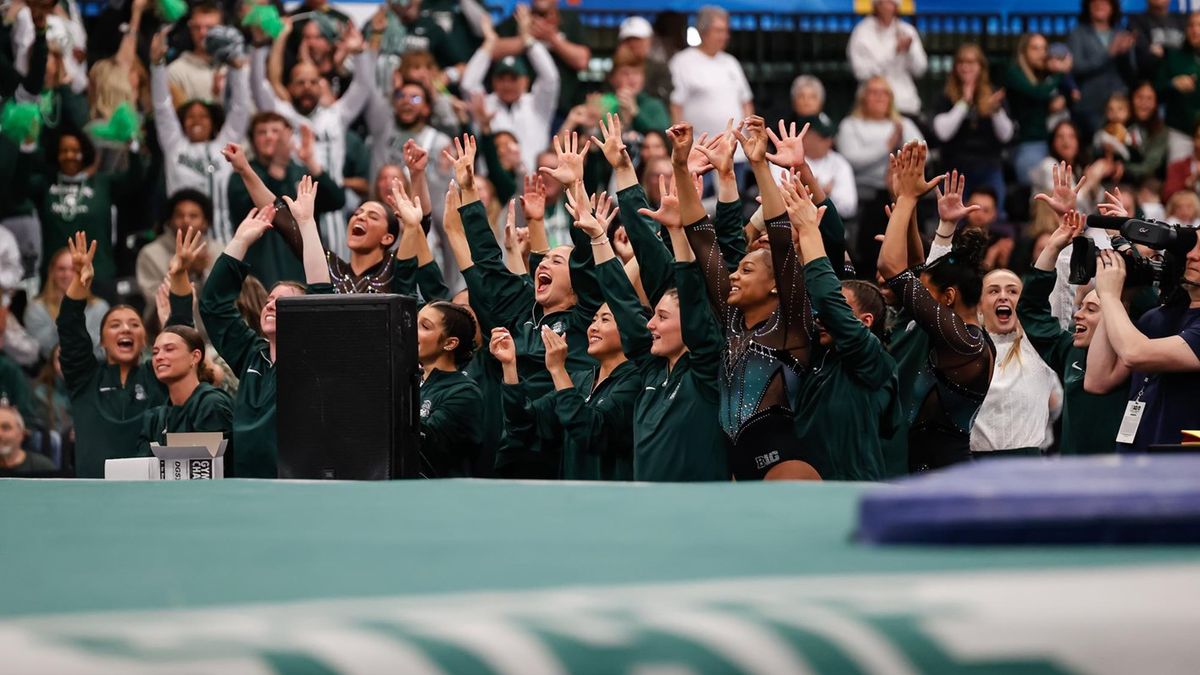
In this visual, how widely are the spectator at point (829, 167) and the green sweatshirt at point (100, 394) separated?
13.9 ft

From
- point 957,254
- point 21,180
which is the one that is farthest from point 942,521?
point 21,180

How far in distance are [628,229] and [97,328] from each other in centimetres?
424

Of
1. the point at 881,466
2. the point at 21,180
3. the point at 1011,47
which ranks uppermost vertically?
the point at 1011,47

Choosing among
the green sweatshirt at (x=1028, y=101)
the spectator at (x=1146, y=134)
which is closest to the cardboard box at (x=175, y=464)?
the green sweatshirt at (x=1028, y=101)

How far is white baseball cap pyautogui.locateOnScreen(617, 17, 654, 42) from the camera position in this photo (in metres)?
10.8

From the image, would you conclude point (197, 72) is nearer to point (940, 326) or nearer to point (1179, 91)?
point (940, 326)

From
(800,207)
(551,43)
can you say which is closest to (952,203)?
(800,207)

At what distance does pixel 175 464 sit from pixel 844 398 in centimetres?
225

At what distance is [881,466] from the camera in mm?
5832

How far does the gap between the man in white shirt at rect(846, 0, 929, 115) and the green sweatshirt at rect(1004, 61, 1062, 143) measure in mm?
627

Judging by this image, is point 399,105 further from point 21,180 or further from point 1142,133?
point 1142,133

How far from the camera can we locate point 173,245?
9.39 meters

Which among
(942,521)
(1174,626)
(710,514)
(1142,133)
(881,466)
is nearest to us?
(1174,626)

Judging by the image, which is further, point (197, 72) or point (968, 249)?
point (197, 72)
